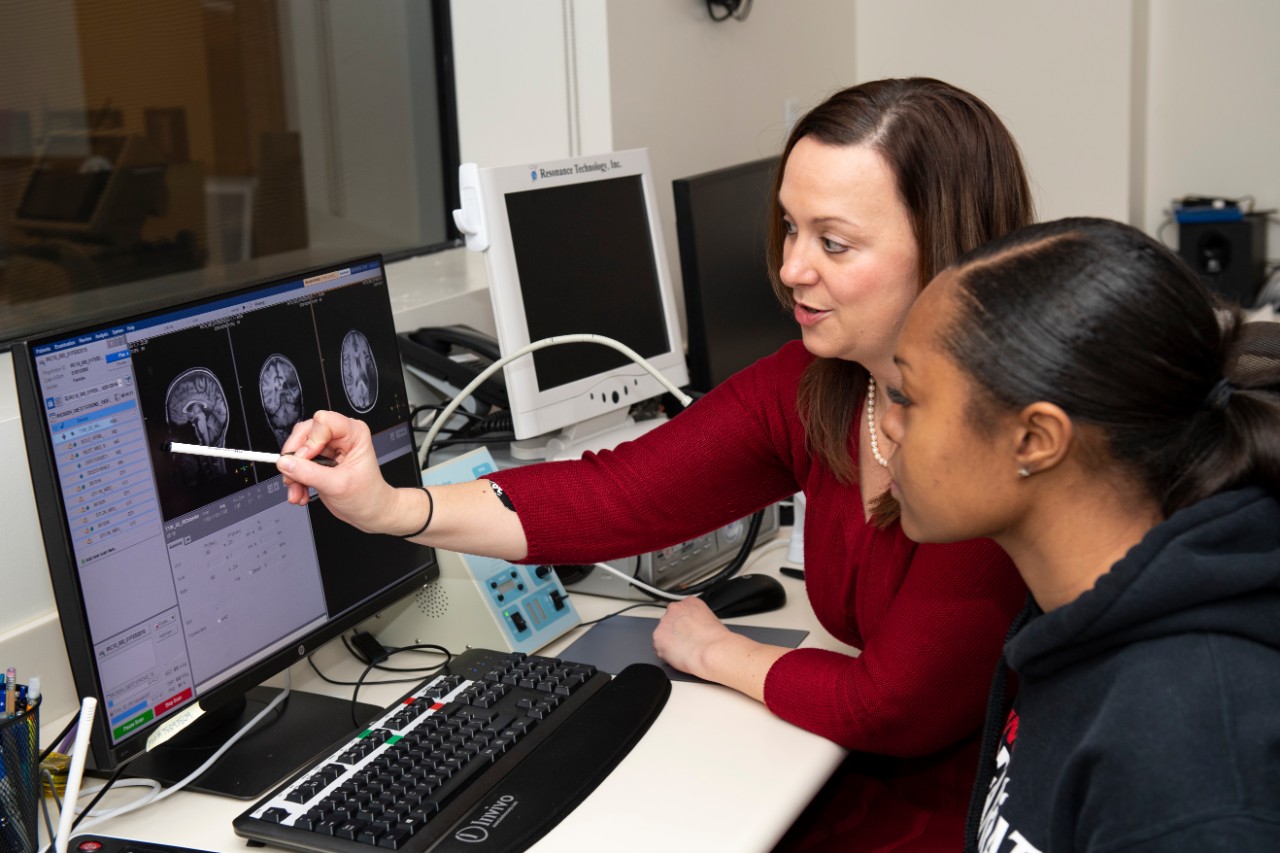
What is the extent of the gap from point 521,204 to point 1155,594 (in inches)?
43.1

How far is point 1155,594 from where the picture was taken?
0.76 meters

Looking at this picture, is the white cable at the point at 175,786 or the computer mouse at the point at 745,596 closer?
the white cable at the point at 175,786

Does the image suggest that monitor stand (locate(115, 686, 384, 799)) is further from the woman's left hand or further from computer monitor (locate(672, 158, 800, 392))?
computer monitor (locate(672, 158, 800, 392))

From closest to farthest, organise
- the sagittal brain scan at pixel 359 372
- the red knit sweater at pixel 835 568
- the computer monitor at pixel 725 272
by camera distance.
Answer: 1. the red knit sweater at pixel 835 568
2. the sagittal brain scan at pixel 359 372
3. the computer monitor at pixel 725 272

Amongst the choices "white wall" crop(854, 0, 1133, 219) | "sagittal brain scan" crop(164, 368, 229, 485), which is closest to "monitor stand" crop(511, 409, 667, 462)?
"sagittal brain scan" crop(164, 368, 229, 485)

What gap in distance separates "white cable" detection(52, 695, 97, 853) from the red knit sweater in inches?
19.2

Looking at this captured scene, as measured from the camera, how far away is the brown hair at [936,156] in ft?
3.92

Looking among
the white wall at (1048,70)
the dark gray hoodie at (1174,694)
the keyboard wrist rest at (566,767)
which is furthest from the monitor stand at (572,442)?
the white wall at (1048,70)

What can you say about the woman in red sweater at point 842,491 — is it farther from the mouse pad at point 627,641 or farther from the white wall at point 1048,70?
the white wall at point 1048,70

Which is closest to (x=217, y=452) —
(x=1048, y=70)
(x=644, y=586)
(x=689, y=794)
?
(x=689, y=794)

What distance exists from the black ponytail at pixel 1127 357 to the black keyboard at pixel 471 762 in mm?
532

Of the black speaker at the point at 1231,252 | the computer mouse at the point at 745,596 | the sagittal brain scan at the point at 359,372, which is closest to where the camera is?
the sagittal brain scan at the point at 359,372

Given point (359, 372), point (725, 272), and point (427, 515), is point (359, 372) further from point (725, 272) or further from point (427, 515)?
point (725, 272)

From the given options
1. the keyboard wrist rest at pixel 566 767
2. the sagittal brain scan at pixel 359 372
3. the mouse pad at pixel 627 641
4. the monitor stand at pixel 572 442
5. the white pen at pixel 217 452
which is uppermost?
the sagittal brain scan at pixel 359 372
